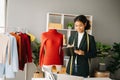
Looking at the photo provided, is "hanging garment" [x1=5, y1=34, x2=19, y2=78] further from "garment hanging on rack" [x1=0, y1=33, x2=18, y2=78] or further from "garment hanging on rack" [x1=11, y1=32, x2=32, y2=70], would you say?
"garment hanging on rack" [x1=11, y1=32, x2=32, y2=70]

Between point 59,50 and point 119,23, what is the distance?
7.12 feet

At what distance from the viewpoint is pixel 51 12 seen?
15.3 ft

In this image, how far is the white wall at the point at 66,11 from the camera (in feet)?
14.9

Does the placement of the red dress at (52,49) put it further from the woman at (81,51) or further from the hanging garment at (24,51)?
the woman at (81,51)

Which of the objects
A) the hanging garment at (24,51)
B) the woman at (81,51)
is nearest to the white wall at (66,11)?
the hanging garment at (24,51)

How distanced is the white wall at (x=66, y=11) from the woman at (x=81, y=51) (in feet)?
6.56

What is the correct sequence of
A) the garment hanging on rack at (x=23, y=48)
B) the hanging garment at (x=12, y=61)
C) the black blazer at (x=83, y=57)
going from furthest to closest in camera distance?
the garment hanging on rack at (x=23, y=48) → the hanging garment at (x=12, y=61) → the black blazer at (x=83, y=57)

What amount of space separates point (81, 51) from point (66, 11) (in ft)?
7.58

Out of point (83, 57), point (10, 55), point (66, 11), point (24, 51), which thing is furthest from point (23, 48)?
point (83, 57)

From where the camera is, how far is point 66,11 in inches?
191

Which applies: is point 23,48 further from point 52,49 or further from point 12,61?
point 52,49

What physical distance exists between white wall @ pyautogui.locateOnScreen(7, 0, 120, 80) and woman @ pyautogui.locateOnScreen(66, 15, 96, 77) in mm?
1999

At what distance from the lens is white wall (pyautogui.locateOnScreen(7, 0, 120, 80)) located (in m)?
4.55

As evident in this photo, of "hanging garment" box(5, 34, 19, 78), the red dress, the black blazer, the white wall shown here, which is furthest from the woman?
the white wall
